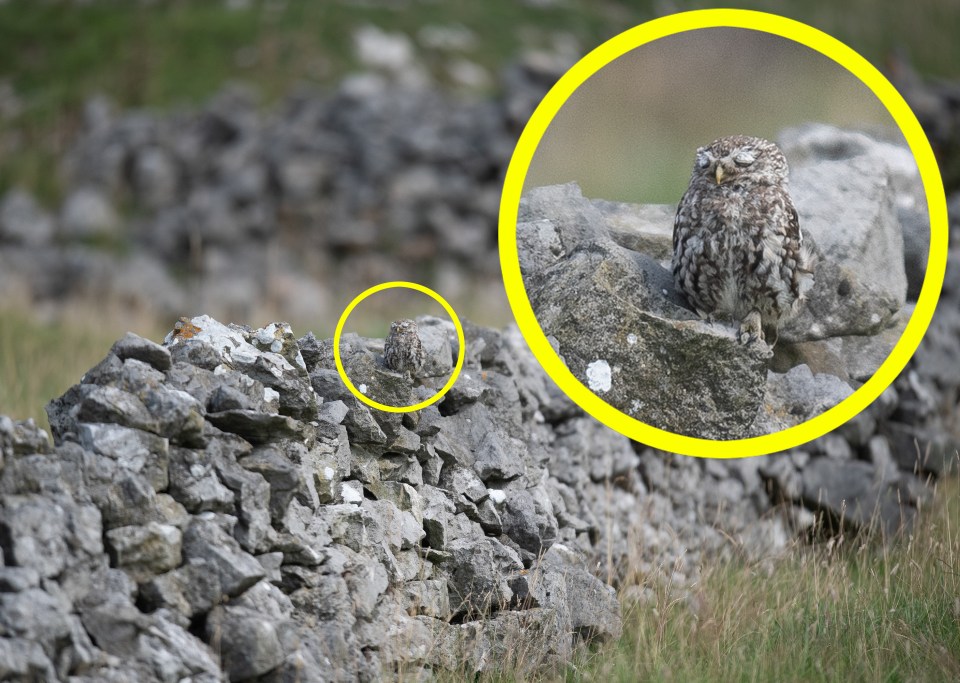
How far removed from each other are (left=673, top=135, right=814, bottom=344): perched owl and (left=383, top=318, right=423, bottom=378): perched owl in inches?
37.5

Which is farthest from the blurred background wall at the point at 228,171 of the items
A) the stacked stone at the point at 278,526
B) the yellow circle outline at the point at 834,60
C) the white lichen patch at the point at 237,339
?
the yellow circle outline at the point at 834,60

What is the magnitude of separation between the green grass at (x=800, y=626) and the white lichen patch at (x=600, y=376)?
797 mm

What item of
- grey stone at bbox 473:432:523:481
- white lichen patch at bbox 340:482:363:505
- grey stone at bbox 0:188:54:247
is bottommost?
white lichen patch at bbox 340:482:363:505

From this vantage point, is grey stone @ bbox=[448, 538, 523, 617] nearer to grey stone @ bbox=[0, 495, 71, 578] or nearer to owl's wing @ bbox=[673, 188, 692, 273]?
owl's wing @ bbox=[673, 188, 692, 273]

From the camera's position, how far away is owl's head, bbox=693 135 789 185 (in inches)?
123

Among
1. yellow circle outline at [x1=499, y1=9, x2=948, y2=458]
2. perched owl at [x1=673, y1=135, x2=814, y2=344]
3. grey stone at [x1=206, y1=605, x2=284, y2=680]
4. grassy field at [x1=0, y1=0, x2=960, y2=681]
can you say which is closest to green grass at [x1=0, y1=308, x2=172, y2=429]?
grassy field at [x1=0, y1=0, x2=960, y2=681]

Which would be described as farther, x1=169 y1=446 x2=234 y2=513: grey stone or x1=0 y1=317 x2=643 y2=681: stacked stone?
x1=169 y1=446 x2=234 y2=513: grey stone

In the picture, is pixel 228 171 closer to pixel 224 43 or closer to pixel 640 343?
pixel 224 43

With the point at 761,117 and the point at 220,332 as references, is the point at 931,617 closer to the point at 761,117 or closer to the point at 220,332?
the point at 761,117

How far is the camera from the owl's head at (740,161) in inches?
123

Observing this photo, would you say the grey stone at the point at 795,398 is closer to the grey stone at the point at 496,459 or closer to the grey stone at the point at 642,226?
the grey stone at the point at 642,226

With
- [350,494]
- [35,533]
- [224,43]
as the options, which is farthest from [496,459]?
[224,43]

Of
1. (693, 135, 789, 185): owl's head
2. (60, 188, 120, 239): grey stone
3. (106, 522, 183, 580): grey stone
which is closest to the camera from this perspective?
(106, 522, 183, 580): grey stone

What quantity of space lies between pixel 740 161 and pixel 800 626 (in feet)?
5.34
